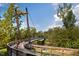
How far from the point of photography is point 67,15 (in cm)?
206

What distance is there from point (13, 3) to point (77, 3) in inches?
21.7

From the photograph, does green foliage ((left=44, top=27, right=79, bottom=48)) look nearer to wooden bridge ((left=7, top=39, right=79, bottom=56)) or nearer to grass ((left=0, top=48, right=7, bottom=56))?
wooden bridge ((left=7, top=39, right=79, bottom=56))

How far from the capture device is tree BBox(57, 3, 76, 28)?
2.04m

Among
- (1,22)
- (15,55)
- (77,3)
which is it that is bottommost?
(15,55)

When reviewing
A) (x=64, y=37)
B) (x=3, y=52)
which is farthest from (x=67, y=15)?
(x=3, y=52)

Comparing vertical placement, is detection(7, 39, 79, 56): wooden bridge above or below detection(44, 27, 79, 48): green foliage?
below

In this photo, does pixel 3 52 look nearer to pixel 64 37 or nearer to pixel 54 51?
pixel 54 51

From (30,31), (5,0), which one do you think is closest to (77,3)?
(30,31)

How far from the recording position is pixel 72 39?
2.04m

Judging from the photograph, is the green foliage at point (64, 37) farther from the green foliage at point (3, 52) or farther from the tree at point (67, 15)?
the green foliage at point (3, 52)

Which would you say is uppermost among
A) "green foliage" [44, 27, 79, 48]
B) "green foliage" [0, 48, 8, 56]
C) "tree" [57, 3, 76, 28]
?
"tree" [57, 3, 76, 28]

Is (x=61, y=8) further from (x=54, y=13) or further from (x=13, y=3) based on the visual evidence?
(x=13, y=3)

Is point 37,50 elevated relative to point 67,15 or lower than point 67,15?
lower

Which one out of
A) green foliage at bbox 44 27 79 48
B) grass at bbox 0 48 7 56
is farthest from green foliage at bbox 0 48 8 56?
green foliage at bbox 44 27 79 48
